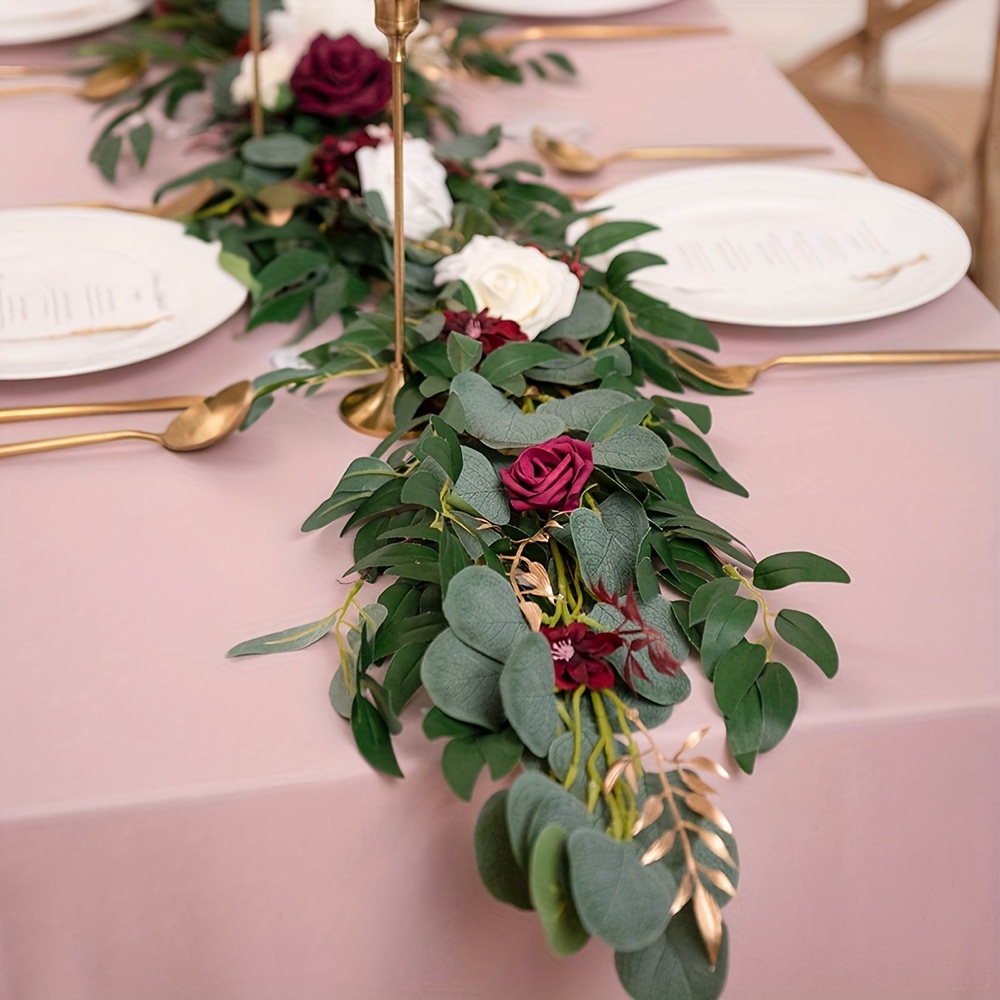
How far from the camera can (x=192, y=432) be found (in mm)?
879

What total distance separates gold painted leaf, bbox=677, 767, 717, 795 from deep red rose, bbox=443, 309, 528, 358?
0.36 metres

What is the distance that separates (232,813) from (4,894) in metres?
0.12

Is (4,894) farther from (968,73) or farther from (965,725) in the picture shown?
(968,73)

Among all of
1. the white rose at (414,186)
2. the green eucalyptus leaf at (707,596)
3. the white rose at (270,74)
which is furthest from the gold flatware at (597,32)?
the green eucalyptus leaf at (707,596)

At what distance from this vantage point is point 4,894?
63cm

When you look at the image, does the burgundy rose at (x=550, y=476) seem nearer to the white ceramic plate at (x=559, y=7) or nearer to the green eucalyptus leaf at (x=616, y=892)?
the green eucalyptus leaf at (x=616, y=892)

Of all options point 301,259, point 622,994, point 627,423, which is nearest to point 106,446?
point 301,259

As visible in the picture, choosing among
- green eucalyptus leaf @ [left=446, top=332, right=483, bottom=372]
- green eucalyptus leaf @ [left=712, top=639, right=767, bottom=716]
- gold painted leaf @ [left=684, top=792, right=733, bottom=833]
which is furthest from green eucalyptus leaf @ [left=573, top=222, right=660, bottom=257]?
gold painted leaf @ [left=684, top=792, right=733, bottom=833]

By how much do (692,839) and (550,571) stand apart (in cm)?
18

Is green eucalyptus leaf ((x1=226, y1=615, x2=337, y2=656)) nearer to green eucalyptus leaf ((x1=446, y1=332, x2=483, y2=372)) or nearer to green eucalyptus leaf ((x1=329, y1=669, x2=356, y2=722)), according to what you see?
green eucalyptus leaf ((x1=329, y1=669, x2=356, y2=722))

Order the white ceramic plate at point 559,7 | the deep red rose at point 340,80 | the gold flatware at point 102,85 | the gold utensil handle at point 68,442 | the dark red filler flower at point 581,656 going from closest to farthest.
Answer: the dark red filler flower at point 581,656
the gold utensil handle at point 68,442
the deep red rose at point 340,80
the gold flatware at point 102,85
the white ceramic plate at point 559,7

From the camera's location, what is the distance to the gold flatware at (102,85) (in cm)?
145

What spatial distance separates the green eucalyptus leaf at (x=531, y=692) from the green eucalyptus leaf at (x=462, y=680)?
0.07ft

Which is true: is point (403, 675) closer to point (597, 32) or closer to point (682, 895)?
point (682, 895)
